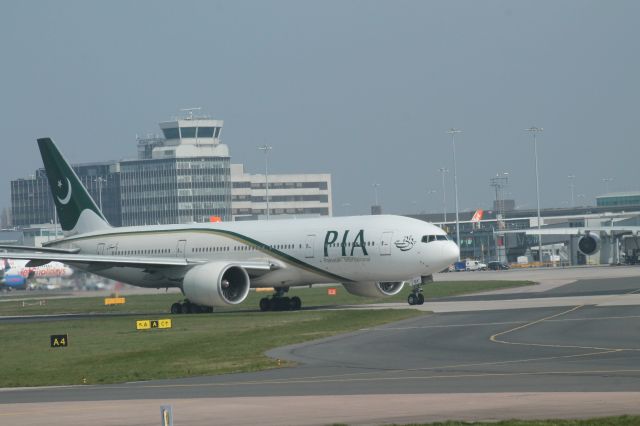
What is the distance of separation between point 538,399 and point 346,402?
3866mm

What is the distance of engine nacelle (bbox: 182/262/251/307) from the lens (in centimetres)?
5962

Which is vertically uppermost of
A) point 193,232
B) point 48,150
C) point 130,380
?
point 48,150

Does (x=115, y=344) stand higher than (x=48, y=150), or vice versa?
(x=48, y=150)

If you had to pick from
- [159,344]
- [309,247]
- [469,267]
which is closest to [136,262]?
[309,247]

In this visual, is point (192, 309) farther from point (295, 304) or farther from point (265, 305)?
point (295, 304)

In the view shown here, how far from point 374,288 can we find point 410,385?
35916mm

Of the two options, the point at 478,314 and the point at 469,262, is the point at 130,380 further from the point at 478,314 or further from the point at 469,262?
the point at 469,262

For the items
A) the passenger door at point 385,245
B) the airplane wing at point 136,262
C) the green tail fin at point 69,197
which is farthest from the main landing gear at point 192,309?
the green tail fin at point 69,197

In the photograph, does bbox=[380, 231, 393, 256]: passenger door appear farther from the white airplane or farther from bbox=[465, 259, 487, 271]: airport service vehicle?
bbox=[465, 259, 487, 271]: airport service vehicle

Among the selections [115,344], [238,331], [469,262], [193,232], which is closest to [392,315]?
[238,331]

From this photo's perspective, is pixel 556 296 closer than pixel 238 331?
No

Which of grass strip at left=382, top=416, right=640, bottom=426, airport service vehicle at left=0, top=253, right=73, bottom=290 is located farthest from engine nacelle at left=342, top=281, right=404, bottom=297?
airport service vehicle at left=0, top=253, right=73, bottom=290

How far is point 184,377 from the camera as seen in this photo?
3241 centimetres

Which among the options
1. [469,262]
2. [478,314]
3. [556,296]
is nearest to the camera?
[478,314]
